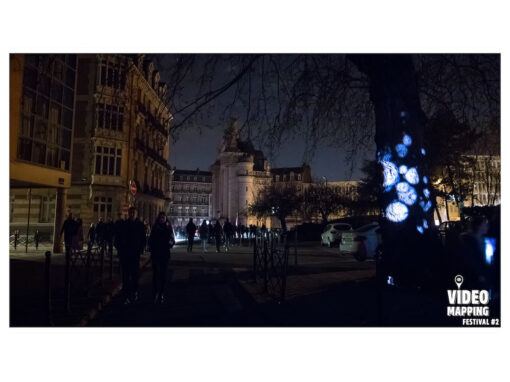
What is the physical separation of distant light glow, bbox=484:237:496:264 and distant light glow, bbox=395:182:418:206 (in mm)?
1607

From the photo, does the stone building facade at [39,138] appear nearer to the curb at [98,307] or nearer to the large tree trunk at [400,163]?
the curb at [98,307]

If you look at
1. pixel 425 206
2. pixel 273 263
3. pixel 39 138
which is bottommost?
pixel 273 263

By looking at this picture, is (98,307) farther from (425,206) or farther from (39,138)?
(425,206)

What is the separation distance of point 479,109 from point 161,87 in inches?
245

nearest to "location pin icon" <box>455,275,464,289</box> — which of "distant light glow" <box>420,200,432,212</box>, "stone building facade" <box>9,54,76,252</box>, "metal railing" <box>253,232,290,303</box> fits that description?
"distant light glow" <box>420,200,432,212</box>

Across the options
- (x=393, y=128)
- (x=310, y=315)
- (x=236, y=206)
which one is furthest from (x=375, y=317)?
(x=236, y=206)

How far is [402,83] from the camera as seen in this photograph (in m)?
8.11

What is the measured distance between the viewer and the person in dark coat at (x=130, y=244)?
7.72 metres

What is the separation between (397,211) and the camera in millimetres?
8133

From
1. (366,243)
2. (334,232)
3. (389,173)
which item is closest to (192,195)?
(334,232)

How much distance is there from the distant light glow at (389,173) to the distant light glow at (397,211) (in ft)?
1.36

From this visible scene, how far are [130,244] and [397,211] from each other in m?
5.06

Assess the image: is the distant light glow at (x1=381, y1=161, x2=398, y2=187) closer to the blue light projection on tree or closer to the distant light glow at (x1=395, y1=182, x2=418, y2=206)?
the blue light projection on tree

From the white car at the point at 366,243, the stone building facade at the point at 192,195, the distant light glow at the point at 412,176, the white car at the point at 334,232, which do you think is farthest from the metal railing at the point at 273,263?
the stone building facade at the point at 192,195
